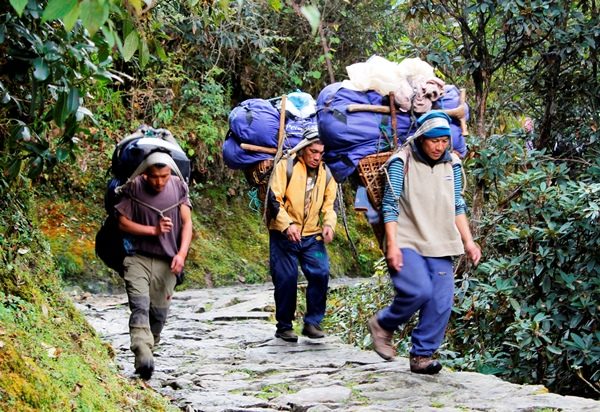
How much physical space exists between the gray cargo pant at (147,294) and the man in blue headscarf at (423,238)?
1.73 metres

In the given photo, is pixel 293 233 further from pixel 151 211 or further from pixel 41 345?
pixel 41 345

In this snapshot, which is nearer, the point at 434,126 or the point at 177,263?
the point at 434,126

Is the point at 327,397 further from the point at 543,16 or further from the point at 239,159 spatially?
the point at 543,16

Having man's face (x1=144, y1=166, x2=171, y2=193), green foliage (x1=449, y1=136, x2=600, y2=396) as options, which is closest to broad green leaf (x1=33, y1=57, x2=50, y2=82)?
man's face (x1=144, y1=166, x2=171, y2=193)

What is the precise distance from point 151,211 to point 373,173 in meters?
1.77

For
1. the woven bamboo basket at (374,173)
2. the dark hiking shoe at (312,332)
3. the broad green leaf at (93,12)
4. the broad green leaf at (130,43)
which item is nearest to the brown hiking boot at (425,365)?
the woven bamboo basket at (374,173)

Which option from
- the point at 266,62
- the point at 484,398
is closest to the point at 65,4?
the point at 484,398

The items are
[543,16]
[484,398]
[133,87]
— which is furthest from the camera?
[133,87]

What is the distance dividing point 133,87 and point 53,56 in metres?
10.9

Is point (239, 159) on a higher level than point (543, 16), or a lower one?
lower

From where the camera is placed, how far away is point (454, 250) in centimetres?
611

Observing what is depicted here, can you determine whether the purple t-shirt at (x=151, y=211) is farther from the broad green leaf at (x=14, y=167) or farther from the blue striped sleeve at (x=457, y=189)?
the blue striped sleeve at (x=457, y=189)

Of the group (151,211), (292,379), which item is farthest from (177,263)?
(292,379)

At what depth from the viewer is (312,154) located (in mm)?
7668
